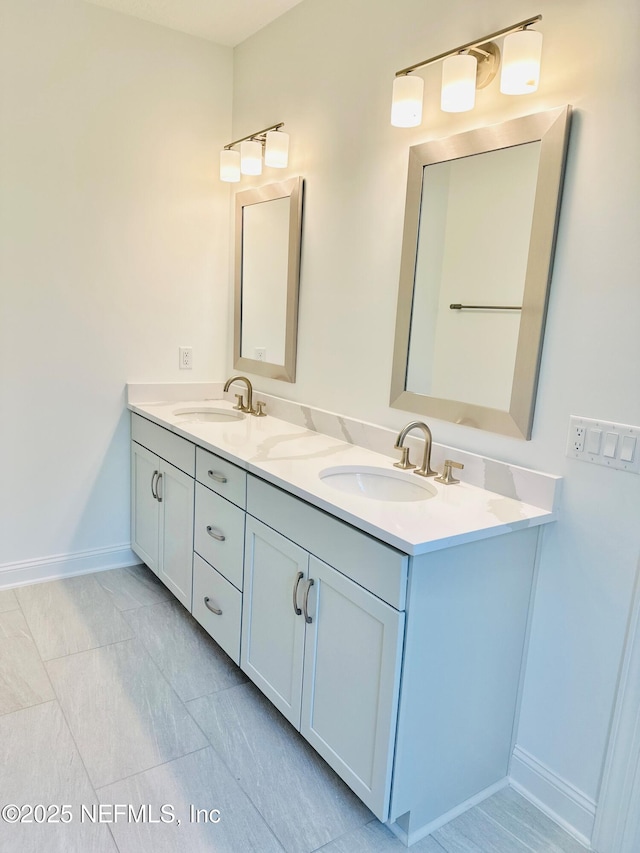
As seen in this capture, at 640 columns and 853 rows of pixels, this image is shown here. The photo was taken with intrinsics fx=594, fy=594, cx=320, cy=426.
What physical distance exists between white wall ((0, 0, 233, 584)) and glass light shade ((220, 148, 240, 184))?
0.61 feet

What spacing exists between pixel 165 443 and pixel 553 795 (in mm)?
1789

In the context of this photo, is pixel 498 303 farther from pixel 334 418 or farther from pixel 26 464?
pixel 26 464

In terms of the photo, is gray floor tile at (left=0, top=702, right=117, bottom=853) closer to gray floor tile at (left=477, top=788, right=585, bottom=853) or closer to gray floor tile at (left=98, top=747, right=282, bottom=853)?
gray floor tile at (left=98, top=747, right=282, bottom=853)

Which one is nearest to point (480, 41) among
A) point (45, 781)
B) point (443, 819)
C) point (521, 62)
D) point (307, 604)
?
point (521, 62)

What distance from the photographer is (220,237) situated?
9.56 feet

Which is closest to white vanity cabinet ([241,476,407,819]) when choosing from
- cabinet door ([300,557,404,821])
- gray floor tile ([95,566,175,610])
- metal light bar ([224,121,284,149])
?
cabinet door ([300,557,404,821])

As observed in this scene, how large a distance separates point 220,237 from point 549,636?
2279 millimetres

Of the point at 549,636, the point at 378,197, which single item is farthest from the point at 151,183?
the point at 549,636

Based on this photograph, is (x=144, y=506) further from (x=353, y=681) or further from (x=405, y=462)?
(x=353, y=681)

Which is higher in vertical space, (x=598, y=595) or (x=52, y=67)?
(x=52, y=67)

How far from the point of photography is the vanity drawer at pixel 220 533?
1.97 m

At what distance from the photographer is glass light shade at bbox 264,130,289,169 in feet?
7.80

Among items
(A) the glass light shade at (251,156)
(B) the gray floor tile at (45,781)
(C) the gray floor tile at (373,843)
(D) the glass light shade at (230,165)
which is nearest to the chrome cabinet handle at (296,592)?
(C) the gray floor tile at (373,843)

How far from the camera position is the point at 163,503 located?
2.53 meters
